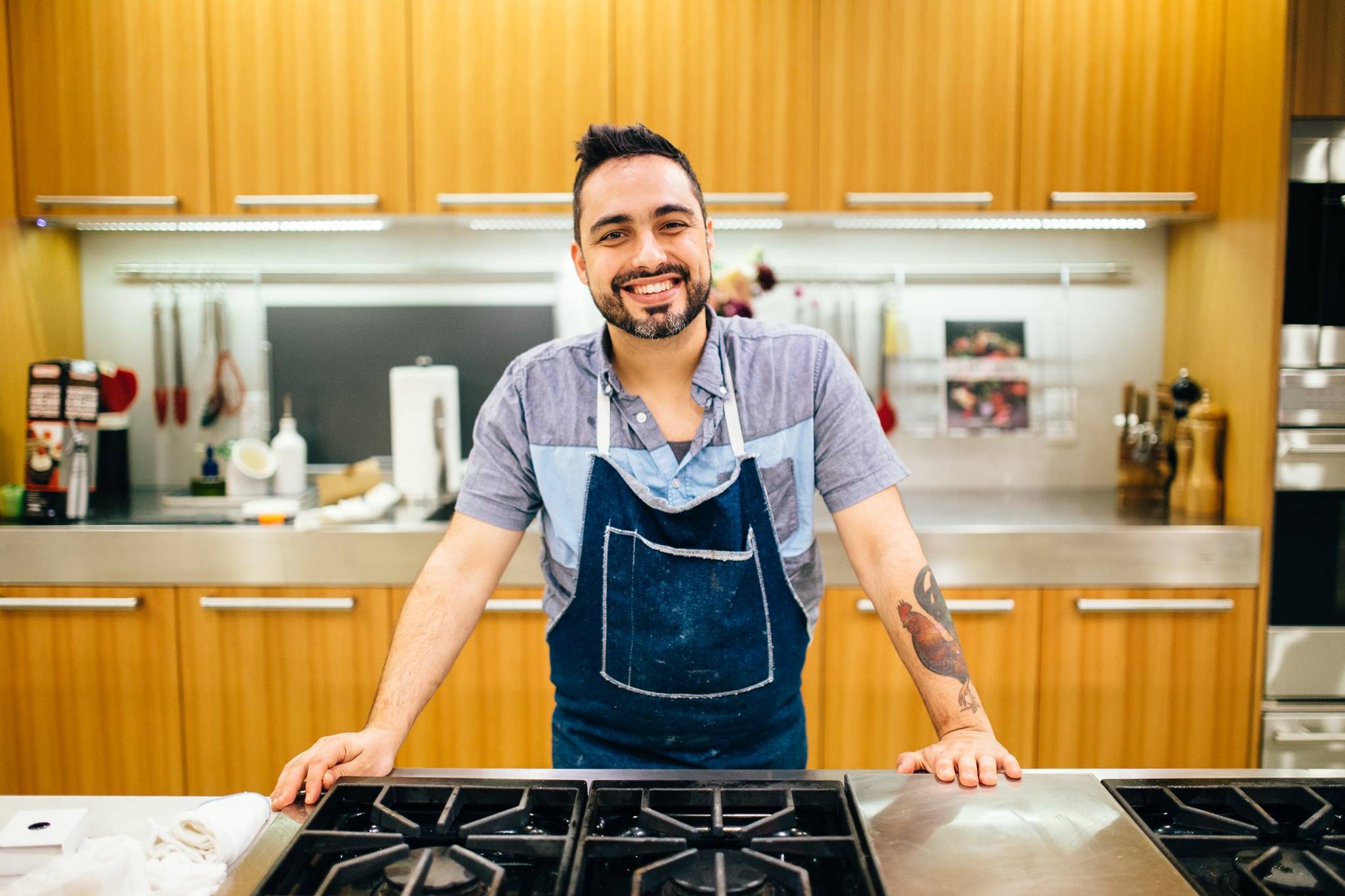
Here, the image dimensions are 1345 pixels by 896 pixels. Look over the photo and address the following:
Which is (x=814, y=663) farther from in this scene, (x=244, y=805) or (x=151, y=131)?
(x=151, y=131)

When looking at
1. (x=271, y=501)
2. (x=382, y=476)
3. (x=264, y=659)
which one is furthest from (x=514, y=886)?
(x=382, y=476)

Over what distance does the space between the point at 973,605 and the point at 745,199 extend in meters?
1.11

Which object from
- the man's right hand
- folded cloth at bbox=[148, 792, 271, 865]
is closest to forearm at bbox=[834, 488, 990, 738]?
the man's right hand

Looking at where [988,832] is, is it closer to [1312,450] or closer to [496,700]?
[496,700]

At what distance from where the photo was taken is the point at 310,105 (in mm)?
2482

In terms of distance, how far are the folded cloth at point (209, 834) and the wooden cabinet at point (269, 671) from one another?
1.45 metres

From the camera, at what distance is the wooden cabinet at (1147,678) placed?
91.3 inches

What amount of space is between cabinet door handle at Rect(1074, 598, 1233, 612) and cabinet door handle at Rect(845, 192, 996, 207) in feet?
3.26

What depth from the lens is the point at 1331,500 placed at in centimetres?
231

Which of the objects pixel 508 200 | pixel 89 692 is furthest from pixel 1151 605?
pixel 89 692

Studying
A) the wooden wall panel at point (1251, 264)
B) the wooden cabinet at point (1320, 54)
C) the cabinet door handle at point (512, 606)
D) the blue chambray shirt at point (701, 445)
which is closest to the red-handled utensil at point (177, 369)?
the cabinet door handle at point (512, 606)

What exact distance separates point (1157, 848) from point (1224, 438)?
190 cm

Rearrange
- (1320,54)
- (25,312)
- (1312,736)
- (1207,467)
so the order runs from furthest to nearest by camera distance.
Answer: (25,312)
(1207,467)
(1312,736)
(1320,54)

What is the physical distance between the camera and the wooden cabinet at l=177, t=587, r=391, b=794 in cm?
233
